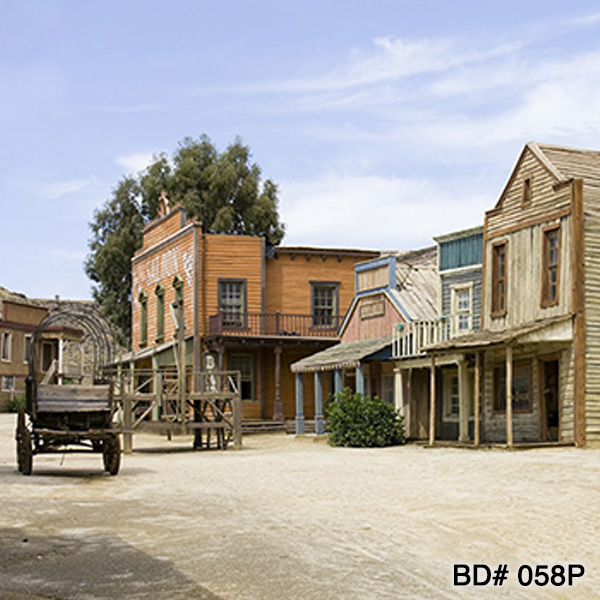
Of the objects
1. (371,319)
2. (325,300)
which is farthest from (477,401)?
(325,300)

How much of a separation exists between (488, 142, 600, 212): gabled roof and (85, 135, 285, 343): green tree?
2785cm

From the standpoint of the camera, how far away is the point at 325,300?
135ft

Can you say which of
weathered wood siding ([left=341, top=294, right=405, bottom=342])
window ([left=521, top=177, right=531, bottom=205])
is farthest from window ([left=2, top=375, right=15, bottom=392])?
window ([left=521, top=177, right=531, bottom=205])

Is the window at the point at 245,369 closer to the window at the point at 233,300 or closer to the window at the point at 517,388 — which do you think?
the window at the point at 233,300

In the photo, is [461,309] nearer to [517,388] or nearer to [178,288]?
[517,388]

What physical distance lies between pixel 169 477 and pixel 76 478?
4.85 ft

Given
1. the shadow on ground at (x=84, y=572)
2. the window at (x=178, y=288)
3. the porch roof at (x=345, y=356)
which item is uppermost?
the window at (x=178, y=288)

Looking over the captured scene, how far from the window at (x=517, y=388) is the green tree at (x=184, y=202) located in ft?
89.8

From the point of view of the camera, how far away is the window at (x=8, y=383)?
180ft

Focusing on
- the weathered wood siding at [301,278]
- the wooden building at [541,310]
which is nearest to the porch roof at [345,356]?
the wooden building at [541,310]

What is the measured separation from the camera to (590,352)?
22.8 metres

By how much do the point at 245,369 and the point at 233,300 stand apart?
2.62 metres

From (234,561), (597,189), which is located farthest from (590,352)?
(234,561)

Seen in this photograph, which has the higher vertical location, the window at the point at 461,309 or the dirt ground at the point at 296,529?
the window at the point at 461,309
